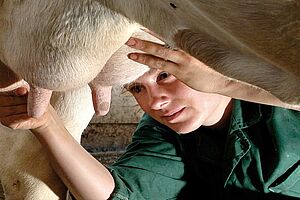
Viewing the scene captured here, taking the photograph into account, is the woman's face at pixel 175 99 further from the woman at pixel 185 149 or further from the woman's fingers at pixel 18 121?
the woman's fingers at pixel 18 121

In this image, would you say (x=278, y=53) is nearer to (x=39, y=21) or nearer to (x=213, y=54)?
(x=213, y=54)

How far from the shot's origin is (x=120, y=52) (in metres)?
0.85

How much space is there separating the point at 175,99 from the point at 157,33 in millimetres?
591

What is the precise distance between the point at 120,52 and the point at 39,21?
18 centimetres

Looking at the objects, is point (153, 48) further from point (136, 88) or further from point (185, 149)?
point (185, 149)

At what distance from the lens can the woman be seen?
113cm

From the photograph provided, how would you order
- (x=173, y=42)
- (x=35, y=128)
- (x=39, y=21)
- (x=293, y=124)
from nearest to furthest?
(x=173, y=42)
(x=39, y=21)
(x=35, y=128)
(x=293, y=124)

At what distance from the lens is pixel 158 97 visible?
115cm

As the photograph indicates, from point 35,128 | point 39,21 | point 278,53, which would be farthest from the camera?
point 35,128

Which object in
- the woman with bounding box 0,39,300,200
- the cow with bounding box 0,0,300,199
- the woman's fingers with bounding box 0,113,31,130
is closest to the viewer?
the cow with bounding box 0,0,300,199

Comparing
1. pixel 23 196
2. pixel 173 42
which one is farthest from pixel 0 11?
pixel 23 196

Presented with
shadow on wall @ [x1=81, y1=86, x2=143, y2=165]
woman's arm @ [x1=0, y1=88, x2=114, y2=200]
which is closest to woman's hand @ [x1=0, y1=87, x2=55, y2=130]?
woman's arm @ [x1=0, y1=88, x2=114, y2=200]

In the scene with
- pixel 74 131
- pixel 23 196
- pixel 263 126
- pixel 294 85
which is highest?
pixel 294 85

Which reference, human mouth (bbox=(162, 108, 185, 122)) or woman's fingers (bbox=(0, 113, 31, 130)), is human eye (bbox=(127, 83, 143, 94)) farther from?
woman's fingers (bbox=(0, 113, 31, 130))
